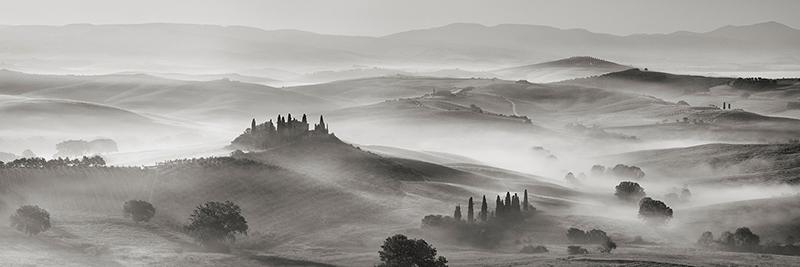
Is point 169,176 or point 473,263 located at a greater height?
point 169,176

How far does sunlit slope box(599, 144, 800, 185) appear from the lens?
134125 mm

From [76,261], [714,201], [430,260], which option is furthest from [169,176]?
[714,201]

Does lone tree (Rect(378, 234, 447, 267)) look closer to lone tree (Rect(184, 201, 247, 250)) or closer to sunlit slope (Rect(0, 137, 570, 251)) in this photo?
sunlit slope (Rect(0, 137, 570, 251))

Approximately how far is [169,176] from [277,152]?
26940mm

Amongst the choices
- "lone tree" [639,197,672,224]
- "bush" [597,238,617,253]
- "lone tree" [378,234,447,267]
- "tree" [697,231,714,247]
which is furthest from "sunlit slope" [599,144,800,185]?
"lone tree" [378,234,447,267]

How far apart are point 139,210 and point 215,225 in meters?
11.5

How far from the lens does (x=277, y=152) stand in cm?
13300

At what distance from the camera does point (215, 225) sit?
8581 cm

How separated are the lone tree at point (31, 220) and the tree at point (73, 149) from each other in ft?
300

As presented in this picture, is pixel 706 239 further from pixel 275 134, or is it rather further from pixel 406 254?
pixel 275 134

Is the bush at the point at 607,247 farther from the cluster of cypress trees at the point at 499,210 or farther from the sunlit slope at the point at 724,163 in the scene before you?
the sunlit slope at the point at 724,163

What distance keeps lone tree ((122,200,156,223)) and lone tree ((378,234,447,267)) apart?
32474mm

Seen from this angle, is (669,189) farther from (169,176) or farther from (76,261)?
(76,261)

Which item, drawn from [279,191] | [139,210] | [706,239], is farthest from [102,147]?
[706,239]
